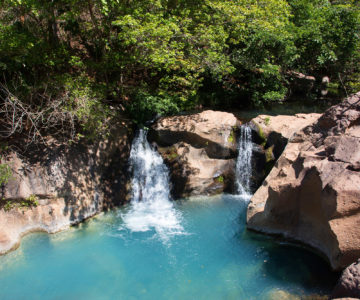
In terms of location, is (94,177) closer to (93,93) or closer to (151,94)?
(93,93)

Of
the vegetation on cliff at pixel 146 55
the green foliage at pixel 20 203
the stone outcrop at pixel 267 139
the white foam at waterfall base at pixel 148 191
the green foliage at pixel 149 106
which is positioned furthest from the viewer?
the green foliage at pixel 149 106

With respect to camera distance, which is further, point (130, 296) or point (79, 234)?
point (79, 234)

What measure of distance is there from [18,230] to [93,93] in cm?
443

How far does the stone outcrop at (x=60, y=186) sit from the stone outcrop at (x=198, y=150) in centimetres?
175

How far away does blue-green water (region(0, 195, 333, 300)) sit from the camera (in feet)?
23.2

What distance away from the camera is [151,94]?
1189 cm

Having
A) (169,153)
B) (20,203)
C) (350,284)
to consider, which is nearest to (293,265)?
(350,284)

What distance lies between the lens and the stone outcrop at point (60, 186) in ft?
28.7

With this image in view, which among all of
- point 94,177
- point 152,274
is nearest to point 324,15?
point 94,177

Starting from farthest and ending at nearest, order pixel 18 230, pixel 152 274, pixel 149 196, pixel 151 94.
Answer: pixel 151 94 < pixel 149 196 < pixel 18 230 < pixel 152 274

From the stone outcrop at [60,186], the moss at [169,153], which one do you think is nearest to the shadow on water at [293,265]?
the moss at [169,153]

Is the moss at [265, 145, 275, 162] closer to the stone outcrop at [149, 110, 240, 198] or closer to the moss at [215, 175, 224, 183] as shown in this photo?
the stone outcrop at [149, 110, 240, 198]

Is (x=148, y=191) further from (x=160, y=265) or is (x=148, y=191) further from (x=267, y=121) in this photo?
(x=267, y=121)

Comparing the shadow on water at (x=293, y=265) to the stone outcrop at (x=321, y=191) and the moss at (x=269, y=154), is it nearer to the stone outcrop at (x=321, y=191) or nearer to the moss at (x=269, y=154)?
the stone outcrop at (x=321, y=191)
